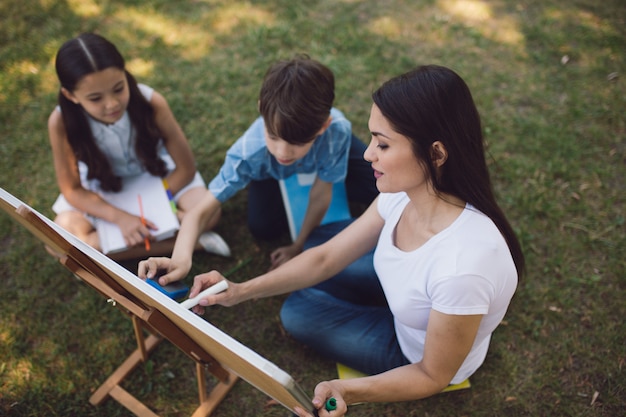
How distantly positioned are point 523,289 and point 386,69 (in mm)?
2184

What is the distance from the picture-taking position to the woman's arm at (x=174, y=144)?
2770mm

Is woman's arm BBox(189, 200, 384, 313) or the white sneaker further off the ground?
woman's arm BBox(189, 200, 384, 313)

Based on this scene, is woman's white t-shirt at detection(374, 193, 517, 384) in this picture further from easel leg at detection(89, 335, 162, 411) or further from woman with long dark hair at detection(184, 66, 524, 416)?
easel leg at detection(89, 335, 162, 411)

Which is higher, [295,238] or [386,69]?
[386,69]

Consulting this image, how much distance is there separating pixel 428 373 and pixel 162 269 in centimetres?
109

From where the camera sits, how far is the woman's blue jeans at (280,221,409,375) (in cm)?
221

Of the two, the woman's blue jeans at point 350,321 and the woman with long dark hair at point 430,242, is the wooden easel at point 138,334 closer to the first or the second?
the woman with long dark hair at point 430,242

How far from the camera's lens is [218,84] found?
3.93 metres

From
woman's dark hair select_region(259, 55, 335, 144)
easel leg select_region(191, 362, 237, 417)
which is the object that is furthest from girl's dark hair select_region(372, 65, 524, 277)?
easel leg select_region(191, 362, 237, 417)

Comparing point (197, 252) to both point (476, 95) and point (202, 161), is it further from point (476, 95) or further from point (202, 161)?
point (476, 95)

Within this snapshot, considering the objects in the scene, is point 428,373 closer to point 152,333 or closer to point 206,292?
point 206,292

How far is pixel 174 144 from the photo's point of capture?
2848mm

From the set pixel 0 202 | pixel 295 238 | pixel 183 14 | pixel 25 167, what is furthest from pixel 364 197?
pixel 183 14

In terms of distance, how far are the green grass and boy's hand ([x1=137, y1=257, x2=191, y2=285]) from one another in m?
0.87
